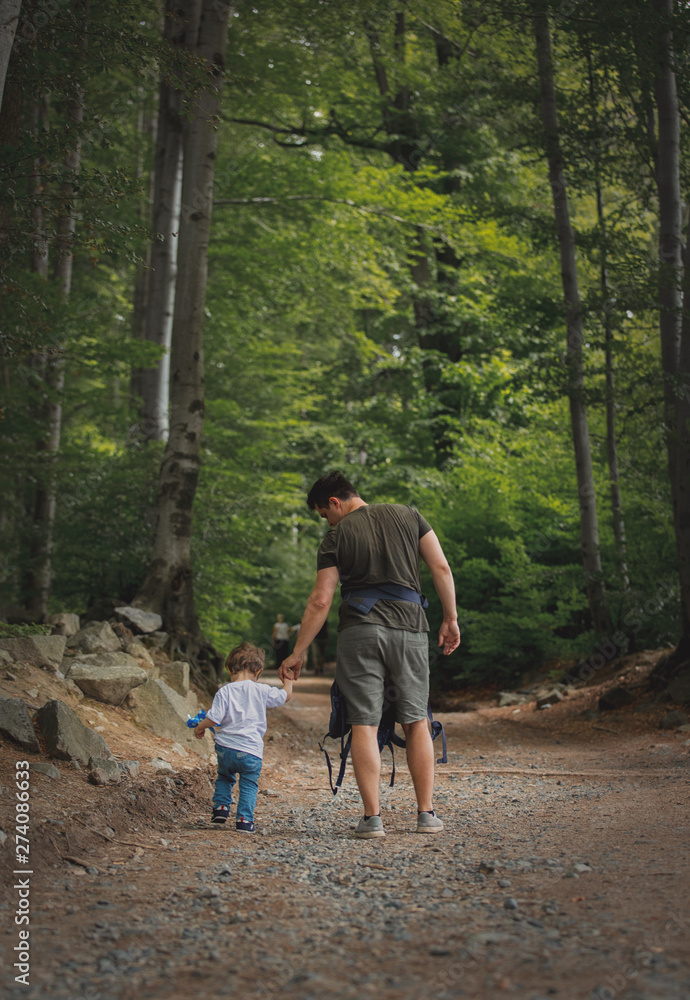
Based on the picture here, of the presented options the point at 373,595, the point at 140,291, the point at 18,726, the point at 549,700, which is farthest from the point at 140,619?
the point at 140,291

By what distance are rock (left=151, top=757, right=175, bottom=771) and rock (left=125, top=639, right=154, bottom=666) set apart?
81.3 inches

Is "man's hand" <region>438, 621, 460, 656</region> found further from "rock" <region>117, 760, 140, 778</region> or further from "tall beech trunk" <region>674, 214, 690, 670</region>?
"tall beech trunk" <region>674, 214, 690, 670</region>

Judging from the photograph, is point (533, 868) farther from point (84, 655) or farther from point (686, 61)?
point (686, 61)

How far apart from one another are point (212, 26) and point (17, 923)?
33.4 ft

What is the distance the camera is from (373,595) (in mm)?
4891

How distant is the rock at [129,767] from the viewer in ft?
17.6

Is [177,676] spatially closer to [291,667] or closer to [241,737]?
[241,737]

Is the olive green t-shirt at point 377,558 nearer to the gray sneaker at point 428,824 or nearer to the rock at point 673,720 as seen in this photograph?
the gray sneaker at point 428,824

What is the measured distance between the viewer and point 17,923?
3.08m

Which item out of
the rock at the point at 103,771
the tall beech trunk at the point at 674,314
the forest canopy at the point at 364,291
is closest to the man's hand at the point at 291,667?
the rock at the point at 103,771

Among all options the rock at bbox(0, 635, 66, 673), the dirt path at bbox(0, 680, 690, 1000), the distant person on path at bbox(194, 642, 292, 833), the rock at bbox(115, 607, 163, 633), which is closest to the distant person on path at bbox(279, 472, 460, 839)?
the distant person on path at bbox(194, 642, 292, 833)

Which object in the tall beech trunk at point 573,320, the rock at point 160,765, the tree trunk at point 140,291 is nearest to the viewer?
the rock at point 160,765

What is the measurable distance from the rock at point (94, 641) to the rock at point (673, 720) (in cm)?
589

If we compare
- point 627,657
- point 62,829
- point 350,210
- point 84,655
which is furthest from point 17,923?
point 350,210
